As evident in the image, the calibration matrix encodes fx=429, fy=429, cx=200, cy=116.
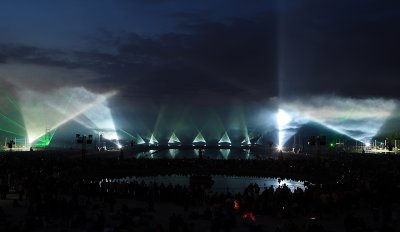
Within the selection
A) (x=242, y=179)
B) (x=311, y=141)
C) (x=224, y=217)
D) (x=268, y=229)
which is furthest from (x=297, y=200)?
(x=311, y=141)

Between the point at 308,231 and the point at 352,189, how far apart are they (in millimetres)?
11802

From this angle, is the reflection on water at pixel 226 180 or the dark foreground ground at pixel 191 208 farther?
the reflection on water at pixel 226 180

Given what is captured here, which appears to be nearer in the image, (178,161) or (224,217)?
(224,217)

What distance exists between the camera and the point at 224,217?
17984 millimetres

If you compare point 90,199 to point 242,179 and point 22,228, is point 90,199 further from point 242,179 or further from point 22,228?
point 242,179

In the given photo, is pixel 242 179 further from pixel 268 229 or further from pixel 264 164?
pixel 268 229

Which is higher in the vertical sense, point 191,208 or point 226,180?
point 226,180

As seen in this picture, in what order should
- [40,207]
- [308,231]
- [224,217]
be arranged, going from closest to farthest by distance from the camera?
[308,231] < [224,217] < [40,207]

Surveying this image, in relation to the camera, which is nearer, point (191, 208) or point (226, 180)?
point (191, 208)

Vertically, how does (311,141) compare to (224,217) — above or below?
above

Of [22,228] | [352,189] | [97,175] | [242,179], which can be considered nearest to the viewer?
[22,228]

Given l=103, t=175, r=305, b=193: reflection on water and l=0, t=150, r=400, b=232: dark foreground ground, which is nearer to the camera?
l=0, t=150, r=400, b=232: dark foreground ground

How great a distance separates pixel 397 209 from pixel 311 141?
29.0 m

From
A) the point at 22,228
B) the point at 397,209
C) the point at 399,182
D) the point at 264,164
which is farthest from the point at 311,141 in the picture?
the point at 22,228
